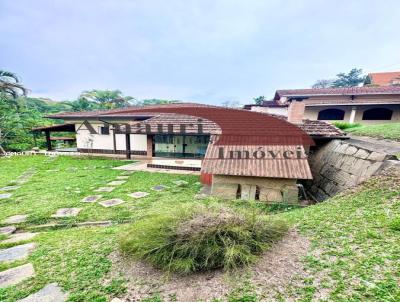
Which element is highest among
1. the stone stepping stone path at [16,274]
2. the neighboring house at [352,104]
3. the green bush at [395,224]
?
the neighboring house at [352,104]

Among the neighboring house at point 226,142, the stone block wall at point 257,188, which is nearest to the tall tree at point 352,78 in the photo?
the neighboring house at point 226,142

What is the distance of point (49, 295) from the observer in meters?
2.24

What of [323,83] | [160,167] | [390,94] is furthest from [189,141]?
[323,83]

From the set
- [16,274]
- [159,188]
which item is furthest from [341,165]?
[16,274]

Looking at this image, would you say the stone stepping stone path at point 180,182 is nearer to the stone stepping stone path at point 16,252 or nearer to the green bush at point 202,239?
the stone stepping stone path at point 16,252

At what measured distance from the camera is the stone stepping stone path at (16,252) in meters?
3.19

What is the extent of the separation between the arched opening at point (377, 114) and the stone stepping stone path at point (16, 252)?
2481cm

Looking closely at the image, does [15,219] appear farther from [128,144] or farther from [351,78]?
[351,78]

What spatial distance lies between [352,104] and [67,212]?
22.0 metres

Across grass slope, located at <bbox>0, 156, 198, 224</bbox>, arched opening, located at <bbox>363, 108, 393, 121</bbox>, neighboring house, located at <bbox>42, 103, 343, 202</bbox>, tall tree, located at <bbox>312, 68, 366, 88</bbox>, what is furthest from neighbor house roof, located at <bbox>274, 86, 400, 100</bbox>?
tall tree, located at <bbox>312, 68, 366, 88</bbox>

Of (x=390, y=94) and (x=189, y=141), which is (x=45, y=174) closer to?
(x=189, y=141)

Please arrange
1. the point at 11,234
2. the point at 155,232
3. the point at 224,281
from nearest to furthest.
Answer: the point at 224,281 → the point at 155,232 → the point at 11,234

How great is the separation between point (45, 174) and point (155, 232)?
33.6 ft

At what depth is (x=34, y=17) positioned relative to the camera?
11.7m
